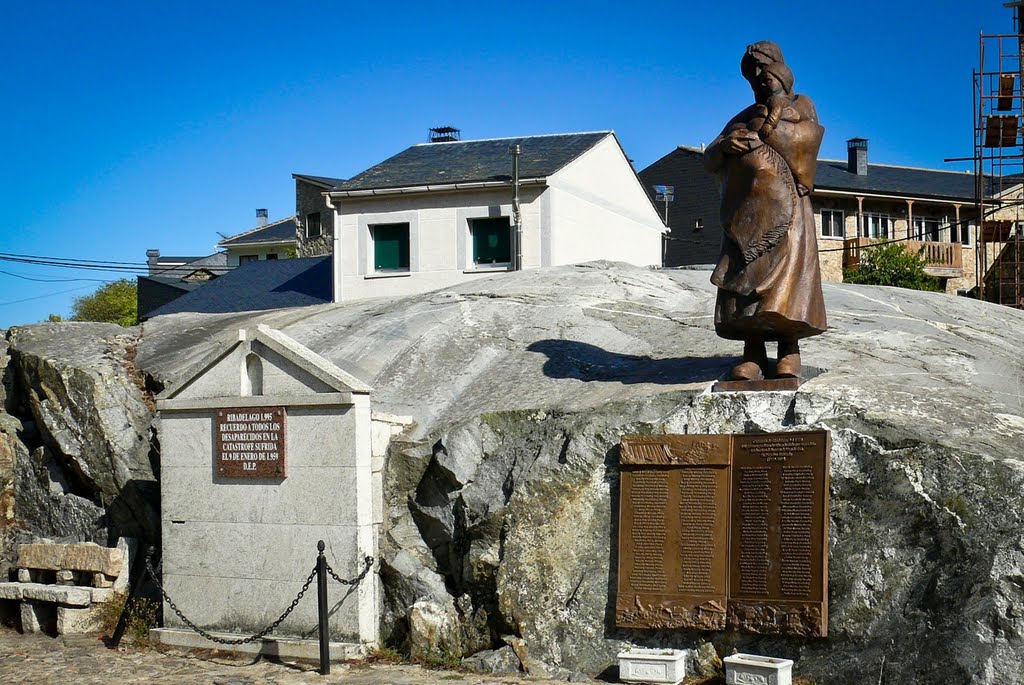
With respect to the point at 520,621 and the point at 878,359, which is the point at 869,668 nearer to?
the point at 520,621

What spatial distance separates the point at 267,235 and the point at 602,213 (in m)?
26.6

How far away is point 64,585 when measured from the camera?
12.9 m

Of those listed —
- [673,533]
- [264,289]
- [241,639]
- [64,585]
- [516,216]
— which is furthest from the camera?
[264,289]

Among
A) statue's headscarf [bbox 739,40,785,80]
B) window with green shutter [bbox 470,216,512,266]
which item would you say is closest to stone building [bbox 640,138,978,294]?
window with green shutter [bbox 470,216,512,266]

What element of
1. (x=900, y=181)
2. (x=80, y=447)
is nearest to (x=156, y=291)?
(x=80, y=447)

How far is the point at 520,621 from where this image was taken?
10.3 m

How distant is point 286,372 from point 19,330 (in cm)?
681

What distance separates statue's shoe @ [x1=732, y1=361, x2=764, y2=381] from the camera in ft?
34.8

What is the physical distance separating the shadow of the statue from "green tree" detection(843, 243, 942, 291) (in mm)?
23728

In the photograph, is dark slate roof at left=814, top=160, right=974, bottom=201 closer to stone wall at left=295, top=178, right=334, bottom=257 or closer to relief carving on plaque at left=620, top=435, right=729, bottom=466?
stone wall at left=295, top=178, right=334, bottom=257

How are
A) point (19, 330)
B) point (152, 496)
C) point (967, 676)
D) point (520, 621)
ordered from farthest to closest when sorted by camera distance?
point (19, 330) < point (152, 496) < point (520, 621) < point (967, 676)

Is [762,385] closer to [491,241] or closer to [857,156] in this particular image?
[491,241]

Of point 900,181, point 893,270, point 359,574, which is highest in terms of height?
point 900,181

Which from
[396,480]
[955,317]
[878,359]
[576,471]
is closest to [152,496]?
[396,480]
